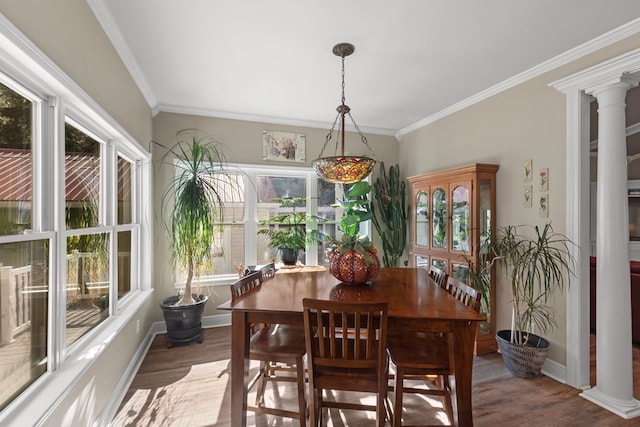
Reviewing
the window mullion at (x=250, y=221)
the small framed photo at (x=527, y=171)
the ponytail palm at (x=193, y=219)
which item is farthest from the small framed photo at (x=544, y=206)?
the window mullion at (x=250, y=221)

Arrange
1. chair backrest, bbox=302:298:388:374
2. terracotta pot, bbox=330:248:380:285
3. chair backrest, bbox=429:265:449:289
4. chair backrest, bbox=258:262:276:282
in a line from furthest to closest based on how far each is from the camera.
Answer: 1. chair backrest, bbox=258:262:276:282
2. chair backrest, bbox=429:265:449:289
3. terracotta pot, bbox=330:248:380:285
4. chair backrest, bbox=302:298:388:374

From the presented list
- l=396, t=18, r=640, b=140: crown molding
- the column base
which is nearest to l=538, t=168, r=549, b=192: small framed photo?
l=396, t=18, r=640, b=140: crown molding

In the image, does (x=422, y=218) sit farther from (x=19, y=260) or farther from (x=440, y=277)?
(x=19, y=260)

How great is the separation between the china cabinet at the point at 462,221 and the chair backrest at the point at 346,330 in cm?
188

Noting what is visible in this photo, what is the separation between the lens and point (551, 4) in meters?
1.82

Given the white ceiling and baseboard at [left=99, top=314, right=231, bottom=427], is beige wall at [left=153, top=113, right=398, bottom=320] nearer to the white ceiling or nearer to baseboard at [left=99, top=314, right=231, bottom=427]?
baseboard at [left=99, top=314, right=231, bottom=427]

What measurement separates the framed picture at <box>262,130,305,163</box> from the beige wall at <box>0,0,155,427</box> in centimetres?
154

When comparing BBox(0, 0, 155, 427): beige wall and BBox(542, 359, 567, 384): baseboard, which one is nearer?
BBox(0, 0, 155, 427): beige wall

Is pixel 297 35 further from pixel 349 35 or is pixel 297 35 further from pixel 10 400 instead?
pixel 10 400

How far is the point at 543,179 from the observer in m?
2.60

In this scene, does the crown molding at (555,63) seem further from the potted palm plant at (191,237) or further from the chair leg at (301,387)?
the chair leg at (301,387)

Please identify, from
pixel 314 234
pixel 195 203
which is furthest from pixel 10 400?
pixel 314 234

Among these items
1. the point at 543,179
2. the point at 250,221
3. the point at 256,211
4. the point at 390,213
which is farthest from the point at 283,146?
the point at 543,179

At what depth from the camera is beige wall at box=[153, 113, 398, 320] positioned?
3.48 m
